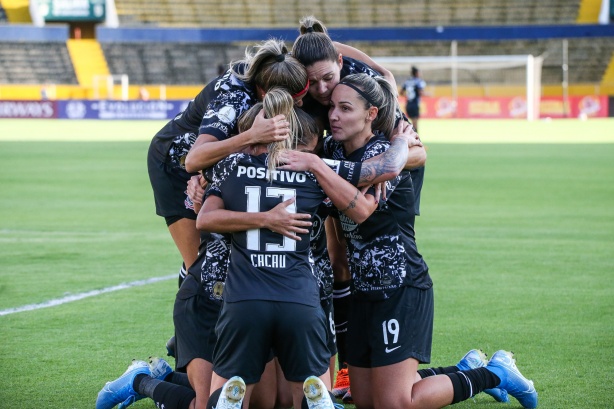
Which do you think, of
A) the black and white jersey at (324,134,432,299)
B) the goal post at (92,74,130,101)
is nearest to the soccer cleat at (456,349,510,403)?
the black and white jersey at (324,134,432,299)

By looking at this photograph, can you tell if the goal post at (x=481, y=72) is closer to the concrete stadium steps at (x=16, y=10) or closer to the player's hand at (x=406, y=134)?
the concrete stadium steps at (x=16, y=10)

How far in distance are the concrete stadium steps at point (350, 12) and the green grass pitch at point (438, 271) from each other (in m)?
36.2

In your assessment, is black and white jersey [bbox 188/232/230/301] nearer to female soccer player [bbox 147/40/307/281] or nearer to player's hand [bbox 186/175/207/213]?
player's hand [bbox 186/175/207/213]

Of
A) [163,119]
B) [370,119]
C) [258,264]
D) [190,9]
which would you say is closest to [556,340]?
[370,119]

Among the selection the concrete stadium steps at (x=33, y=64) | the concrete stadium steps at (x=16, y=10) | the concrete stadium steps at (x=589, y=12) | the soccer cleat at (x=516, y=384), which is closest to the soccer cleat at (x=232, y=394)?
the soccer cleat at (x=516, y=384)

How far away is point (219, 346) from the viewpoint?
4.37 metres

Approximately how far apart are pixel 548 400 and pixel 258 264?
6.89 feet

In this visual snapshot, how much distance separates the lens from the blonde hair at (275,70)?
4742 mm

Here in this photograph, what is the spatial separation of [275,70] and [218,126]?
404 millimetres

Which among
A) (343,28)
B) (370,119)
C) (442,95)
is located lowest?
(442,95)

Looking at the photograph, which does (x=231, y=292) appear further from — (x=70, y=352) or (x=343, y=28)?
(x=343, y=28)

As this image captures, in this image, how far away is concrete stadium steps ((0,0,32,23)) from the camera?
55906 millimetres

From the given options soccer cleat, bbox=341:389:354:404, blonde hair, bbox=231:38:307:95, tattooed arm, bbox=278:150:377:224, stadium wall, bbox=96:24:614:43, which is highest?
blonde hair, bbox=231:38:307:95

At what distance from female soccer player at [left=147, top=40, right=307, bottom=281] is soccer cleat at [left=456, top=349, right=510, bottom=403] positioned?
1.76 metres
